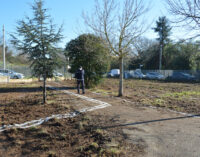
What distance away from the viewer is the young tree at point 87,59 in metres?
11.9

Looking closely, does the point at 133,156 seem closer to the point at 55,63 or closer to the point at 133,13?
the point at 55,63

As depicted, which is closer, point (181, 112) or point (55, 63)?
point (181, 112)

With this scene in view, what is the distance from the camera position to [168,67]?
40500 mm

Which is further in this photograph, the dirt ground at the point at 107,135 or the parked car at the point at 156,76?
the parked car at the point at 156,76

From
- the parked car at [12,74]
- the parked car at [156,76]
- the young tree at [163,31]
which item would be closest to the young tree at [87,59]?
the young tree at [163,31]

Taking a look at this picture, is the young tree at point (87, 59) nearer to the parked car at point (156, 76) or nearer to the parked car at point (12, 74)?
the parked car at point (12, 74)

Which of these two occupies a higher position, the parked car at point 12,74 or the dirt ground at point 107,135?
the parked car at point 12,74

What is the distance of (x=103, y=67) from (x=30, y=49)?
673cm

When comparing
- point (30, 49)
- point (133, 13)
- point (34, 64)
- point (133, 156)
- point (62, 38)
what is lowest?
point (133, 156)

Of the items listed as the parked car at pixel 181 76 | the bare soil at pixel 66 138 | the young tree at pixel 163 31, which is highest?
the young tree at pixel 163 31

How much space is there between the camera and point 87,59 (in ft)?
40.5

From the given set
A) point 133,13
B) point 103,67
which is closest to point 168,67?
point 103,67

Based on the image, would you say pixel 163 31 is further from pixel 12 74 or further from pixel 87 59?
pixel 12 74

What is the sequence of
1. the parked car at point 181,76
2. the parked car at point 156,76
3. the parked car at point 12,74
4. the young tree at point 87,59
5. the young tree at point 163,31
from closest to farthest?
the young tree at point 163,31, the young tree at point 87,59, the parked car at point 12,74, the parked car at point 181,76, the parked car at point 156,76
